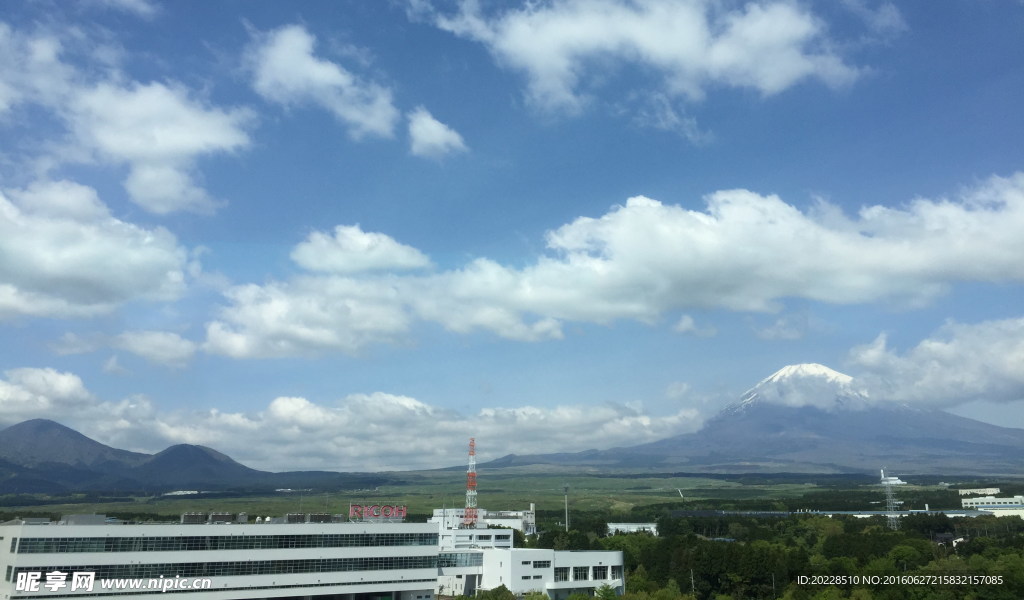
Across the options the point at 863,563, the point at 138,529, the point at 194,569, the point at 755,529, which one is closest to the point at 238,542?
the point at 194,569

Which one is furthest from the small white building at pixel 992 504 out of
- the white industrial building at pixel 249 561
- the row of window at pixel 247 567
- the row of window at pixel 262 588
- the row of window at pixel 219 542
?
the row of window at pixel 219 542

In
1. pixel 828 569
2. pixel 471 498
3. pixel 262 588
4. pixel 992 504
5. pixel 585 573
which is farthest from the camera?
pixel 992 504

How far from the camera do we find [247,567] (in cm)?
6206

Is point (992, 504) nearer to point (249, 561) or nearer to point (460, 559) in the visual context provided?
point (460, 559)

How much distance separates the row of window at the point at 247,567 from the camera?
183 feet

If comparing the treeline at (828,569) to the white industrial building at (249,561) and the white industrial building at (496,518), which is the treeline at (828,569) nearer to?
the white industrial building at (249,561)

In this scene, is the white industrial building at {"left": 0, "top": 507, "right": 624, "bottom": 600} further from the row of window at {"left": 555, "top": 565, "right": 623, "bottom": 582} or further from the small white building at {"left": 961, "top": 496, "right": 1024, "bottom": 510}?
the small white building at {"left": 961, "top": 496, "right": 1024, "bottom": 510}

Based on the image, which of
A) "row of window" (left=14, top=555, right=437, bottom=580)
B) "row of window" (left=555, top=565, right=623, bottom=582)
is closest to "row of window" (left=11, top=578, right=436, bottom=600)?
"row of window" (left=14, top=555, right=437, bottom=580)

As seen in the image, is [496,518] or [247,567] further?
[496,518]

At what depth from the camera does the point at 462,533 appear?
104312mm

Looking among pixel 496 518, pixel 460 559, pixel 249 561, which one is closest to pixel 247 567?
pixel 249 561

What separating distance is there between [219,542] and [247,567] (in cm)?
330

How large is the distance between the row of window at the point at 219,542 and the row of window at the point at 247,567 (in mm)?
1191

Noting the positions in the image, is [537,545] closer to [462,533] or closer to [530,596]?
[462,533]
